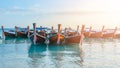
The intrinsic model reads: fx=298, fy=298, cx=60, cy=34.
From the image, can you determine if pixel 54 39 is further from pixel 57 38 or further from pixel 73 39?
pixel 73 39

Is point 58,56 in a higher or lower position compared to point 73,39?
higher

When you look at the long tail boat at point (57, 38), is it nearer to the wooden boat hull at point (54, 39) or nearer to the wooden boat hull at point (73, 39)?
the wooden boat hull at point (54, 39)

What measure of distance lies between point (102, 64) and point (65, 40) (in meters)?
16.0

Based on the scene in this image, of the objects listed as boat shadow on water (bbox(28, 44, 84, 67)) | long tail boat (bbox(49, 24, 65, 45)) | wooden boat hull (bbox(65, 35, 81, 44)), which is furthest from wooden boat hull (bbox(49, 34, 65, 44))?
boat shadow on water (bbox(28, 44, 84, 67))

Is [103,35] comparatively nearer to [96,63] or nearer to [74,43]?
[74,43]

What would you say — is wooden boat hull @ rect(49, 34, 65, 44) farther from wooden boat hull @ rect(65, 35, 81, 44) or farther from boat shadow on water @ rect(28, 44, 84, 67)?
boat shadow on water @ rect(28, 44, 84, 67)

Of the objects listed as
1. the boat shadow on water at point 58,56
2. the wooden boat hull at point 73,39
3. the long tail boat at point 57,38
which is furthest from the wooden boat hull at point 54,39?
the boat shadow on water at point 58,56

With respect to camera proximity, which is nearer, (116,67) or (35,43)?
(116,67)

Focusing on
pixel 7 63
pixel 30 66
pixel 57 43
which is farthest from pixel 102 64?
pixel 57 43

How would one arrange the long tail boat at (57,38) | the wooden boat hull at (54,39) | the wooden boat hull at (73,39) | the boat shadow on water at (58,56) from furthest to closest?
the wooden boat hull at (73,39) < the wooden boat hull at (54,39) < the long tail boat at (57,38) < the boat shadow on water at (58,56)

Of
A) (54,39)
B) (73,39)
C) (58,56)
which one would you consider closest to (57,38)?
(54,39)

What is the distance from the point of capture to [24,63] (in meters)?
18.7

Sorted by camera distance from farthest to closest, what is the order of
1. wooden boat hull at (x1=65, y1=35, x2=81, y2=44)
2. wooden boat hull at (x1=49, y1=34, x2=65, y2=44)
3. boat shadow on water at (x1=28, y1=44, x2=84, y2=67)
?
1. wooden boat hull at (x1=65, y1=35, x2=81, y2=44)
2. wooden boat hull at (x1=49, y1=34, x2=65, y2=44)
3. boat shadow on water at (x1=28, y1=44, x2=84, y2=67)

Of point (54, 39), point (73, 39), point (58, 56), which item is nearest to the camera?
point (58, 56)
